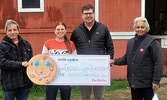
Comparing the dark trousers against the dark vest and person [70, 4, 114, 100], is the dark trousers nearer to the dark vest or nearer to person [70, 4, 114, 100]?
the dark vest

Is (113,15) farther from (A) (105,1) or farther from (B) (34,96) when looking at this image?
(B) (34,96)

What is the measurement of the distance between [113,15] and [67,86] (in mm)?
3928

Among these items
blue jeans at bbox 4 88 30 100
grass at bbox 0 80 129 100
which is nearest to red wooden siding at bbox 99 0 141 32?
grass at bbox 0 80 129 100

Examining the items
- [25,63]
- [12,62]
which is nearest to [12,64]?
[12,62]

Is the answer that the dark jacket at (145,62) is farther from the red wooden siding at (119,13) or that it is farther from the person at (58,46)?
the red wooden siding at (119,13)

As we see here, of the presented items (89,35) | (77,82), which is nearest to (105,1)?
(89,35)

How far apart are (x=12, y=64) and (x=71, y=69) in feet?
3.18

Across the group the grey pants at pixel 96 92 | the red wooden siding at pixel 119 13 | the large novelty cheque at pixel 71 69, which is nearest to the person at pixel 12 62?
the large novelty cheque at pixel 71 69

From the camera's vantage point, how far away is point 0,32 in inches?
256

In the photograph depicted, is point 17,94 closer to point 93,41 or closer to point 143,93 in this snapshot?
point 93,41

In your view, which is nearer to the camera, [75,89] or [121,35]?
[75,89]

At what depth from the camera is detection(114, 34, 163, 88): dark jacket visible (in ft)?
9.73

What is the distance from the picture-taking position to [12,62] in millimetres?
2977

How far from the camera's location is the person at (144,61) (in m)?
2.97
